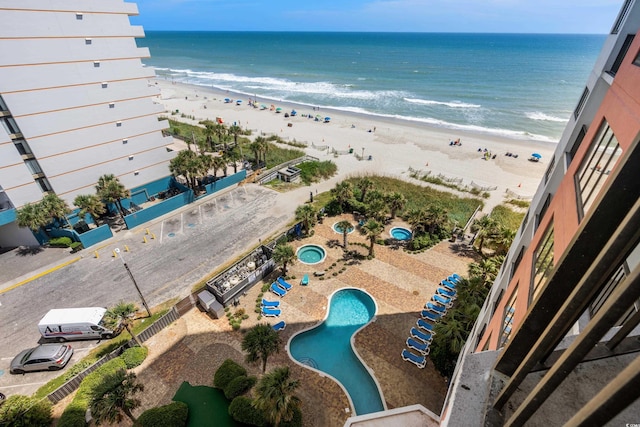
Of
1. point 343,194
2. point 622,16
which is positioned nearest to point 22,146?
point 343,194

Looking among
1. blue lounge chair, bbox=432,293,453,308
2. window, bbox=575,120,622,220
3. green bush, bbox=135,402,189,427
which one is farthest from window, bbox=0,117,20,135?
window, bbox=575,120,622,220

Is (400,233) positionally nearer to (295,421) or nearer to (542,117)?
(295,421)

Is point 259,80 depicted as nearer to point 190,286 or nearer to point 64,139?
point 64,139

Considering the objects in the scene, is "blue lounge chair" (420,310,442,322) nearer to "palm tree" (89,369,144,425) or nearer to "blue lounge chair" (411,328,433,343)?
"blue lounge chair" (411,328,433,343)

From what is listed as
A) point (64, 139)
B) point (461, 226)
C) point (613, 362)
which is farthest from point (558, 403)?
point (64, 139)

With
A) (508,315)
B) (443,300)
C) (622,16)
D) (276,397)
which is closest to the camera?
(622,16)
